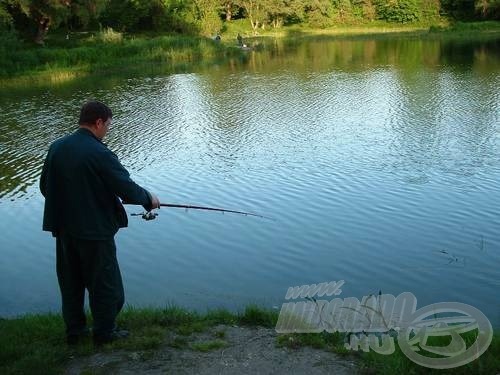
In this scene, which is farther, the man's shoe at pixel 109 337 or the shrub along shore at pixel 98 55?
the shrub along shore at pixel 98 55

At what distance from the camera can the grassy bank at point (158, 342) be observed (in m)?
4.52

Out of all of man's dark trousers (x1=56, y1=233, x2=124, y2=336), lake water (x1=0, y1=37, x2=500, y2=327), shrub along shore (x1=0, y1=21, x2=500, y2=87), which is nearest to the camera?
man's dark trousers (x1=56, y1=233, x2=124, y2=336)

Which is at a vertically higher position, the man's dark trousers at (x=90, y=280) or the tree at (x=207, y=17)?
the tree at (x=207, y=17)

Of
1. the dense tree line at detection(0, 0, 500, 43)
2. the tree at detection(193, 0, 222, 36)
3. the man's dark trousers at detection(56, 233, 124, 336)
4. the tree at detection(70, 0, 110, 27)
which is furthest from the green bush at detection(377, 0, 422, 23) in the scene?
the man's dark trousers at detection(56, 233, 124, 336)

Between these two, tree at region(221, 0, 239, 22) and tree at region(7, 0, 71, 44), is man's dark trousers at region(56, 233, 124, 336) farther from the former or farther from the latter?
tree at region(221, 0, 239, 22)

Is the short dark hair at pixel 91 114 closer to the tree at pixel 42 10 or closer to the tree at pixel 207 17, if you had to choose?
the tree at pixel 42 10

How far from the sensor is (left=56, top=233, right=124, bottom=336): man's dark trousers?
4.84 m

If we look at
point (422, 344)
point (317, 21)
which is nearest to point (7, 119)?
point (422, 344)

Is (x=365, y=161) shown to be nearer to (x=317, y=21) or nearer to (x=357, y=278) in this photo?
(x=357, y=278)

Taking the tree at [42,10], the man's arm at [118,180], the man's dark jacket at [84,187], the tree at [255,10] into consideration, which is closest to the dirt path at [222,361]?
the man's dark jacket at [84,187]

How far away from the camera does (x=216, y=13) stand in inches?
2542

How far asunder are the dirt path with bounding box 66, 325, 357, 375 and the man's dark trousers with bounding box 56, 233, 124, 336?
35 cm

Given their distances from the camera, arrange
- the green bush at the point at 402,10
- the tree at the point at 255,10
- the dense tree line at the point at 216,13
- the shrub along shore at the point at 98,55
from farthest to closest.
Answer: the green bush at the point at 402,10
the tree at the point at 255,10
the dense tree line at the point at 216,13
the shrub along shore at the point at 98,55

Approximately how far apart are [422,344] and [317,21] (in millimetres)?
69978
